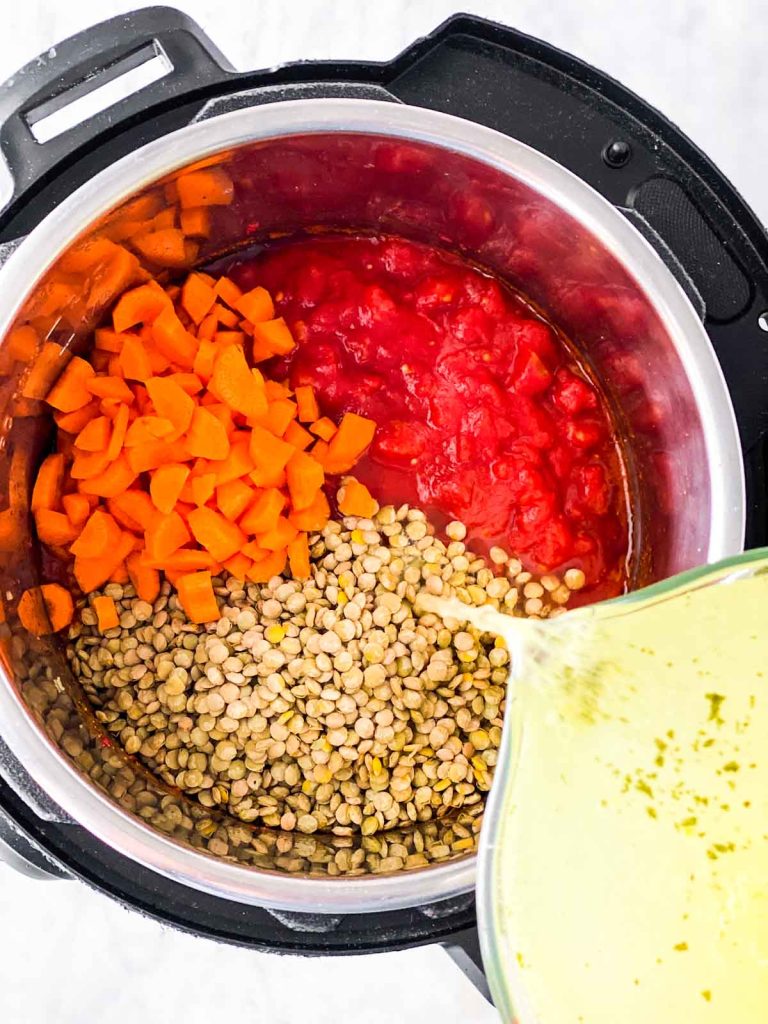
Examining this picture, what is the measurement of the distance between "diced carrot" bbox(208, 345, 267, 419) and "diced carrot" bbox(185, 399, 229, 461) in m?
0.03

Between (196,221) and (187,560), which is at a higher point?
(196,221)

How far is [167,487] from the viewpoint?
3.92 feet

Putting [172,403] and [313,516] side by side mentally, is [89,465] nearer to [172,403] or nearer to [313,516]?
[172,403]

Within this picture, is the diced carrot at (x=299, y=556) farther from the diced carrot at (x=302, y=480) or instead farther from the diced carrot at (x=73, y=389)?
the diced carrot at (x=73, y=389)

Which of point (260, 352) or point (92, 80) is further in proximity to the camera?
point (260, 352)

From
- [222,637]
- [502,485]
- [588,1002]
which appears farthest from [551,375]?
[588,1002]

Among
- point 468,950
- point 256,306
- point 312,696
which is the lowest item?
point 468,950

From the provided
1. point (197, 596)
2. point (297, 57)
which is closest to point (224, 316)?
point (197, 596)

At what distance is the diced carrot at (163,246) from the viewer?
1.22 meters

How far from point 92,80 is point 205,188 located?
164 mm

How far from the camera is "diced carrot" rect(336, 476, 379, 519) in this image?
1.28 meters

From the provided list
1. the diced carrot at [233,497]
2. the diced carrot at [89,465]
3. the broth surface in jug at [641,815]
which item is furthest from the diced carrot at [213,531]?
the broth surface in jug at [641,815]

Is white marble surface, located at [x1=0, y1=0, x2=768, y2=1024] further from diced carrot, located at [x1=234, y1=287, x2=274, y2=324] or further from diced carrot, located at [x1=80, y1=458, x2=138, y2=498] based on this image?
diced carrot, located at [x1=80, y1=458, x2=138, y2=498]

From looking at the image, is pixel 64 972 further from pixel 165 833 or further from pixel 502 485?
pixel 502 485
